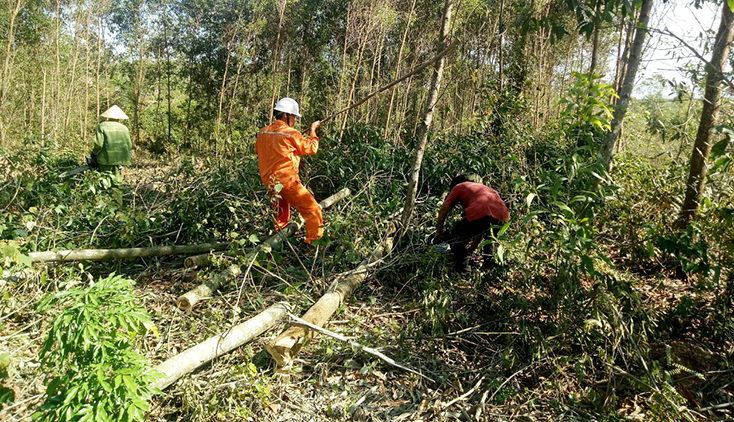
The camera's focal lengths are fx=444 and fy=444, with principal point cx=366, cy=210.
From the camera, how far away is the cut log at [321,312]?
2.82 meters

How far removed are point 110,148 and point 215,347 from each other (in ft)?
12.5

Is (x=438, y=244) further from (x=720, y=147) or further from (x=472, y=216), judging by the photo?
(x=720, y=147)

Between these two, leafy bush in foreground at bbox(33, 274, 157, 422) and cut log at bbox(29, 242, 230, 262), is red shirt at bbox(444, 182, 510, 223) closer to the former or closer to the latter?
cut log at bbox(29, 242, 230, 262)

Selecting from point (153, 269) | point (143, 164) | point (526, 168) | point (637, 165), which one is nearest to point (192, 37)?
point (143, 164)

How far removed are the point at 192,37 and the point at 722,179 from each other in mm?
11601

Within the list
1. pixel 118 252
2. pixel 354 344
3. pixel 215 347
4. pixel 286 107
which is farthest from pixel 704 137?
pixel 118 252

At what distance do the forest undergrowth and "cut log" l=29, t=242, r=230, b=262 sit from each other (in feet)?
0.41

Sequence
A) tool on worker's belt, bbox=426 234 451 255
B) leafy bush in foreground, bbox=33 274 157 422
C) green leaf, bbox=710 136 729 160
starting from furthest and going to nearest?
tool on worker's belt, bbox=426 234 451 255, green leaf, bbox=710 136 729 160, leafy bush in foreground, bbox=33 274 157 422

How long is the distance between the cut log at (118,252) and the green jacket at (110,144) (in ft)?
6.85

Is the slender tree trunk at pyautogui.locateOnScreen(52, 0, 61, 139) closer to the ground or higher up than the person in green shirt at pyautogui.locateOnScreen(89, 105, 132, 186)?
higher up

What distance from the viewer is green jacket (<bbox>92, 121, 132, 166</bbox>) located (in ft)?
17.7

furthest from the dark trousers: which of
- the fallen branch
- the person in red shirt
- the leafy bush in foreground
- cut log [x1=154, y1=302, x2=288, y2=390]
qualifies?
the leafy bush in foreground

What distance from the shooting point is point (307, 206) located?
4.46 metres

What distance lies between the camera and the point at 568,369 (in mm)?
3092
